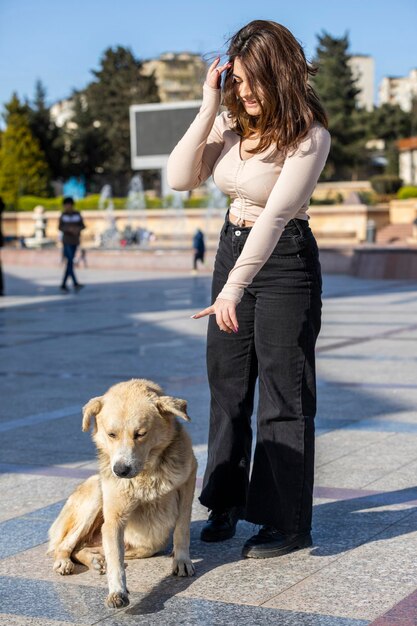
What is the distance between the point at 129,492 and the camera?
3861 mm

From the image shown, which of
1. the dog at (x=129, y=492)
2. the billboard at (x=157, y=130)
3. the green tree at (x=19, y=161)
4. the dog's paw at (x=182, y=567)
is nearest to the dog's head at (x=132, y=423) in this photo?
the dog at (x=129, y=492)

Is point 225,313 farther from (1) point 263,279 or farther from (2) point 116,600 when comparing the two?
(2) point 116,600

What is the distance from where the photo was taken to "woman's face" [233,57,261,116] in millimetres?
3988

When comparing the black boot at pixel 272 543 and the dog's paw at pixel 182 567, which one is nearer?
the dog's paw at pixel 182 567

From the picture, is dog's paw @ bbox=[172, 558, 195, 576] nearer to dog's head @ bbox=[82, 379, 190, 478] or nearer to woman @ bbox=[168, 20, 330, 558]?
woman @ bbox=[168, 20, 330, 558]

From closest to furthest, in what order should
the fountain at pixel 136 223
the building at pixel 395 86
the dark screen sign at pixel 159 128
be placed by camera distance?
the fountain at pixel 136 223, the dark screen sign at pixel 159 128, the building at pixel 395 86

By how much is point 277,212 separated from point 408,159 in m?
69.5

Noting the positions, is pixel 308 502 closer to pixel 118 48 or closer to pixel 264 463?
pixel 264 463

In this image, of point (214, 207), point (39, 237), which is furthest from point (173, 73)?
point (214, 207)

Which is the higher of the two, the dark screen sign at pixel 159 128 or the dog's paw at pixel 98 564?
the dark screen sign at pixel 159 128

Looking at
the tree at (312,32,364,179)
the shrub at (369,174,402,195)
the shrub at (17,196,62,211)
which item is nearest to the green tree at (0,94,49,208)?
the shrub at (17,196,62,211)

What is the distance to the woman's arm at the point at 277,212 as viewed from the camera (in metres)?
3.97

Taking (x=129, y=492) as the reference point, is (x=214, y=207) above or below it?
above

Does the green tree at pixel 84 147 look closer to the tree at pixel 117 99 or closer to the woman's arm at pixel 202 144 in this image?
the tree at pixel 117 99
